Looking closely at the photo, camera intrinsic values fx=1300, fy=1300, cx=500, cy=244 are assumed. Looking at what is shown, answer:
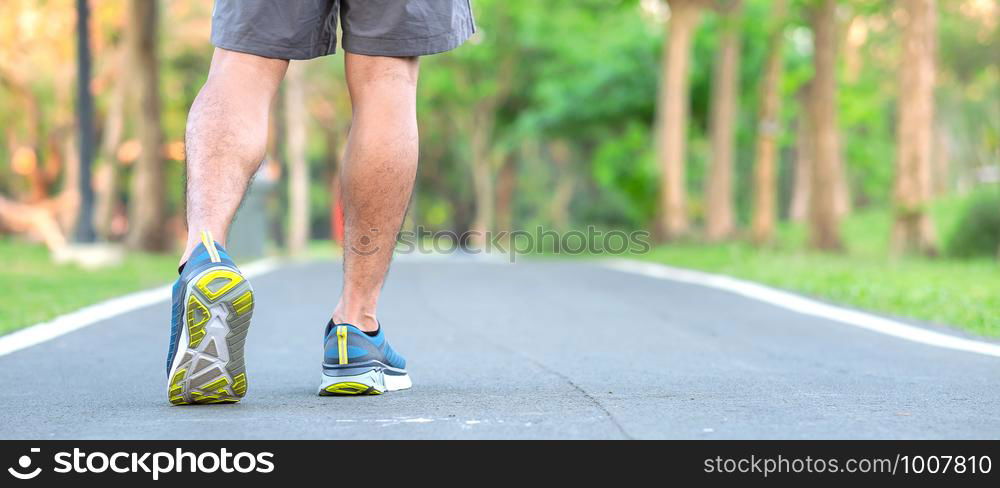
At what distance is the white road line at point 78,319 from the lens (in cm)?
519

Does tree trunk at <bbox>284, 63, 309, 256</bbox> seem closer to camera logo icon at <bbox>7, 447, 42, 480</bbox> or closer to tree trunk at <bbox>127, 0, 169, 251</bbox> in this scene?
tree trunk at <bbox>127, 0, 169, 251</bbox>

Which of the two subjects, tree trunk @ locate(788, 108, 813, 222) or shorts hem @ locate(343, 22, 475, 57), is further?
tree trunk @ locate(788, 108, 813, 222)

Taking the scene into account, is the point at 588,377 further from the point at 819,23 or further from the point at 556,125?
the point at 556,125

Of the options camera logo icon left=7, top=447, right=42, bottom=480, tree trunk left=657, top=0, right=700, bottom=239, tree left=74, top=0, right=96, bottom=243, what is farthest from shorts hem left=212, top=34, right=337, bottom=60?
tree trunk left=657, top=0, right=700, bottom=239

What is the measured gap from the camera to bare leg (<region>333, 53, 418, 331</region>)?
3717 millimetres

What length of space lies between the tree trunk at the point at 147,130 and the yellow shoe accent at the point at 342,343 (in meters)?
17.6

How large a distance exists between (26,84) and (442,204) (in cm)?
2960

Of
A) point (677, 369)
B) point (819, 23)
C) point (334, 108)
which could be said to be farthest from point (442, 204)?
point (677, 369)

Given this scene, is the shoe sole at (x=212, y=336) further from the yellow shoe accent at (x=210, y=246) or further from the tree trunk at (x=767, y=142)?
the tree trunk at (x=767, y=142)

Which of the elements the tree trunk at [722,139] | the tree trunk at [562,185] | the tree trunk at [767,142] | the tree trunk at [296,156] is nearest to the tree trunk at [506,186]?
the tree trunk at [562,185]

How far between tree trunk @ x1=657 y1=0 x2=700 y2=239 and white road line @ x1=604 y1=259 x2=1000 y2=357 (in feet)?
37.4

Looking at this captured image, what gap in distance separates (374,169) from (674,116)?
21808 mm

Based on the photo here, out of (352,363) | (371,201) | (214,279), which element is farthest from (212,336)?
(371,201)

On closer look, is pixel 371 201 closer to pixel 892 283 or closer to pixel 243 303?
pixel 243 303
